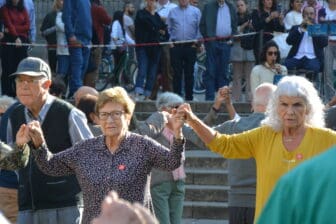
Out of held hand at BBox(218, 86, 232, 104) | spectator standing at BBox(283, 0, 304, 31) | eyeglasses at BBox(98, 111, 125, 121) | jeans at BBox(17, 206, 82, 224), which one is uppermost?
spectator standing at BBox(283, 0, 304, 31)

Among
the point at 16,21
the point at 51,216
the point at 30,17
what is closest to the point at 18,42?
the point at 16,21

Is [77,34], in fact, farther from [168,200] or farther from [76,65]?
[168,200]

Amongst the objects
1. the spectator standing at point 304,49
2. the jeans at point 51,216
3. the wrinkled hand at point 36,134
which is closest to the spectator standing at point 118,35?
the spectator standing at point 304,49

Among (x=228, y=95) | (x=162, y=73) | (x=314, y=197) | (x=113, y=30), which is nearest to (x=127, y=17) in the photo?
(x=113, y=30)

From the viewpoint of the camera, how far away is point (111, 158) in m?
6.69

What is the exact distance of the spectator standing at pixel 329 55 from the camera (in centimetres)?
1694

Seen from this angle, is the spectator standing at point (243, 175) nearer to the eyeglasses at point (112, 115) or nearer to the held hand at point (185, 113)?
the held hand at point (185, 113)

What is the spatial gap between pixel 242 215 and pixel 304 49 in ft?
27.4

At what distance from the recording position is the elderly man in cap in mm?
7301

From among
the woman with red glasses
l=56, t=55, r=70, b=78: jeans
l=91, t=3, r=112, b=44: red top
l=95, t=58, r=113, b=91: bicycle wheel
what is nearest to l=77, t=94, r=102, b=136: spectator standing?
the woman with red glasses

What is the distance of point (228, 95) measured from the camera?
28.8 ft

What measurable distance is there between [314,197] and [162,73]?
15.9 metres

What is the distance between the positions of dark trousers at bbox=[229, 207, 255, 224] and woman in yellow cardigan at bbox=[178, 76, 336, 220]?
156cm

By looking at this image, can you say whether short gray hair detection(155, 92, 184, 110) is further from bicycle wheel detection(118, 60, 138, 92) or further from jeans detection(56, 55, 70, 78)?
bicycle wheel detection(118, 60, 138, 92)
